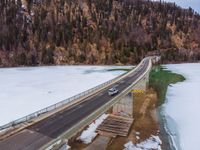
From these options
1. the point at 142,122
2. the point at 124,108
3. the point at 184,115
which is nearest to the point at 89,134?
the point at 124,108

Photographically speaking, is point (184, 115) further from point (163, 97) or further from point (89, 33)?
point (89, 33)

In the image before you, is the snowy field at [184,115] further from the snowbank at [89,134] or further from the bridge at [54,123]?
the snowbank at [89,134]

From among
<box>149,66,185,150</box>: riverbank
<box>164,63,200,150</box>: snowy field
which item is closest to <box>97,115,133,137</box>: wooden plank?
<box>149,66,185,150</box>: riverbank

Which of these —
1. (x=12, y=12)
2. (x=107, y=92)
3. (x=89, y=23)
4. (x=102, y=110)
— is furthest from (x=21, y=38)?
(x=102, y=110)

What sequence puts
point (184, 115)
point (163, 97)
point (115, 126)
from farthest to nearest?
point (163, 97) < point (184, 115) < point (115, 126)

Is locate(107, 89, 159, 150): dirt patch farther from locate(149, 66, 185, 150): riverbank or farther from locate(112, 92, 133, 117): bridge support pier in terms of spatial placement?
locate(112, 92, 133, 117): bridge support pier

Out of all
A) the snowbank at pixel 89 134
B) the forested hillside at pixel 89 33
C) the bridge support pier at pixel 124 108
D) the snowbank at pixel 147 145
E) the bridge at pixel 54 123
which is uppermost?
the forested hillside at pixel 89 33

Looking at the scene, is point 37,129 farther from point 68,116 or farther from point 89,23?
point 89,23

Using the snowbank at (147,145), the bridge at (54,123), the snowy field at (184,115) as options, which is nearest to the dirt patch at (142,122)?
the snowbank at (147,145)
